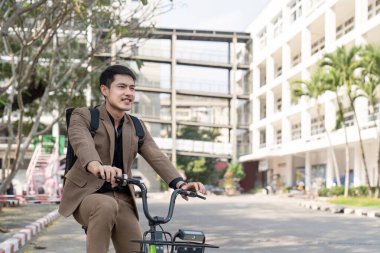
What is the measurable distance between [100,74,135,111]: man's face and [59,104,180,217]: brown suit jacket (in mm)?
92

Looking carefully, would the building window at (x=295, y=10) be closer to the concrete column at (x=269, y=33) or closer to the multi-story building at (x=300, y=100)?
the multi-story building at (x=300, y=100)

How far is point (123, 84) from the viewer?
3.42m

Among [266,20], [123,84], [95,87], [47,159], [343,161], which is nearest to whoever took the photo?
[123,84]

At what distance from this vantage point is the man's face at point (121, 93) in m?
3.41

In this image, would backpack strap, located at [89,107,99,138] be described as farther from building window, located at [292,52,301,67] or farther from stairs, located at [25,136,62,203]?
building window, located at [292,52,301,67]

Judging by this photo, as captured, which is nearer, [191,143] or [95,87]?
[95,87]

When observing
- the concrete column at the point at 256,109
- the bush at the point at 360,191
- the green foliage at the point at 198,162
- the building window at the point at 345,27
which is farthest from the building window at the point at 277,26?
the bush at the point at 360,191

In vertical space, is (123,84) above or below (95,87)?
below

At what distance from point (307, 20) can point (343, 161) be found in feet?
34.6

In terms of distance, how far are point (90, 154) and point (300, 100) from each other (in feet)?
A: 139

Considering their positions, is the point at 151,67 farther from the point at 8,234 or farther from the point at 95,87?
the point at 8,234

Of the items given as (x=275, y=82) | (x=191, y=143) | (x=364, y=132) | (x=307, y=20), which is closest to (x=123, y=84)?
(x=364, y=132)

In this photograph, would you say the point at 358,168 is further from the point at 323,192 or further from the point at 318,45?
the point at 318,45

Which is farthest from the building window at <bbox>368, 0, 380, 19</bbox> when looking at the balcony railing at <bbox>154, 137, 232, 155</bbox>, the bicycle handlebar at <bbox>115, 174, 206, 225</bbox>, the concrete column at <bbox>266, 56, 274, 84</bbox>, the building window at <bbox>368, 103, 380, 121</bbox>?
the bicycle handlebar at <bbox>115, 174, 206, 225</bbox>
